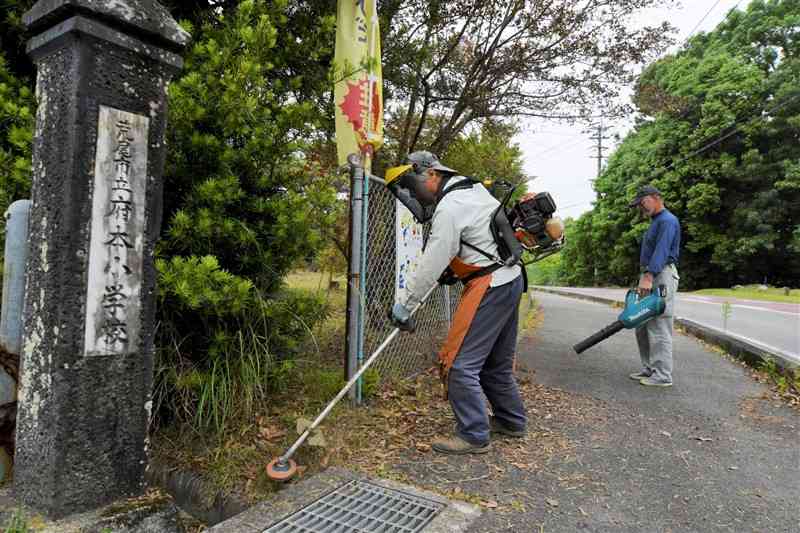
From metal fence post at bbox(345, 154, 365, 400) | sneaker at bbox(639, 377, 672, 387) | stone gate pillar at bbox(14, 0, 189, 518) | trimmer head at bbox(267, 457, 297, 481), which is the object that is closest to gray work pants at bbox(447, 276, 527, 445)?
metal fence post at bbox(345, 154, 365, 400)

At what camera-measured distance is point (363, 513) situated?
2.51 metres

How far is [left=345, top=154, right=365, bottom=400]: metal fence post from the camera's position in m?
3.95

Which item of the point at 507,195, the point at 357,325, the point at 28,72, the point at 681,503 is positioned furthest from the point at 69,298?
the point at 681,503

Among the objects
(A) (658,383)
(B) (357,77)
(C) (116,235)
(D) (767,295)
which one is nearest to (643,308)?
(A) (658,383)

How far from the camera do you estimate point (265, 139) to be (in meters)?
3.44

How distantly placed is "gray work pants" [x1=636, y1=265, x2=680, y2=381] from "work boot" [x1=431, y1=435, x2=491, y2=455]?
2.69 m

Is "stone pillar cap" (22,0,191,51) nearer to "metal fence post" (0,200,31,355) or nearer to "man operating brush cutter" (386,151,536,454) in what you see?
"metal fence post" (0,200,31,355)

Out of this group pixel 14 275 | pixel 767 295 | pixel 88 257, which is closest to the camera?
pixel 88 257

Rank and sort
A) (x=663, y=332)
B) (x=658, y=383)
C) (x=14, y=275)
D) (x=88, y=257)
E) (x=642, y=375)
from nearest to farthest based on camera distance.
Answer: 1. (x=88, y=257)
2. (x=14, y=275)
3. (x=663, y=332)
4. (x=658, y=383)
5. (x=642, y=375)

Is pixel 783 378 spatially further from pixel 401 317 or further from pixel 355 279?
pixel 355 279

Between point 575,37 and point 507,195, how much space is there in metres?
4.31

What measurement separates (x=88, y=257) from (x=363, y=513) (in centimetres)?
177

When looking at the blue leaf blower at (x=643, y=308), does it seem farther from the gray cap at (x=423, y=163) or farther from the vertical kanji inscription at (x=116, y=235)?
the vertical kanji inscription at (x=116, y=235)

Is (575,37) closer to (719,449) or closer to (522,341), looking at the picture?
(522,341)
